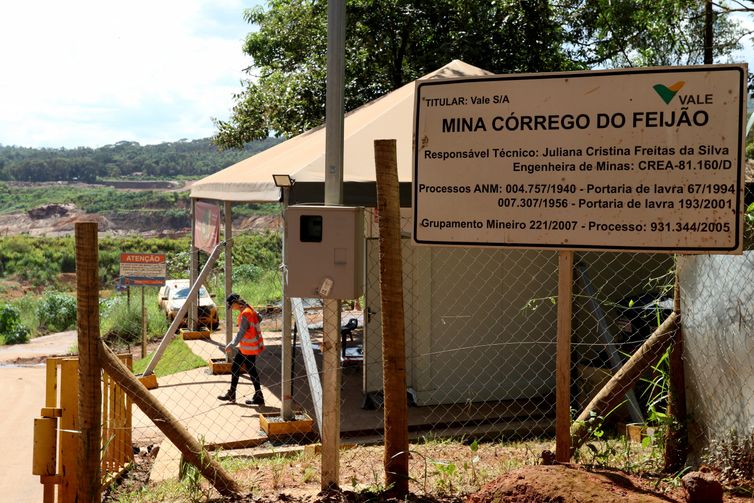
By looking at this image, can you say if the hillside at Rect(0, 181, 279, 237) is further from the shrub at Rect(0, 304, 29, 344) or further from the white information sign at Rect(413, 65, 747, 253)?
the white information sign at Rect(413, 65, 747, 253)

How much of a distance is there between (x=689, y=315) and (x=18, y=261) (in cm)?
7370

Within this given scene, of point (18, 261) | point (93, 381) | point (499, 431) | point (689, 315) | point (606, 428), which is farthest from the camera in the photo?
point (18, 261)

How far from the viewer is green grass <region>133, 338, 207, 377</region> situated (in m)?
13.8

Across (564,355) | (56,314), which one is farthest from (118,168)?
(564,355)

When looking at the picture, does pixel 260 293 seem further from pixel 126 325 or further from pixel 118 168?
pixel 118 168

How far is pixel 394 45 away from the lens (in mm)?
17281

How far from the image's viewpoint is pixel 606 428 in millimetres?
8469

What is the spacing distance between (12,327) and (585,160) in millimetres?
25498

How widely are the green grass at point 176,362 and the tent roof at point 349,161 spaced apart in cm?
279

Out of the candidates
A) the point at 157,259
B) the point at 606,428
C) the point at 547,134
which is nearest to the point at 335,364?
the point at 547,134

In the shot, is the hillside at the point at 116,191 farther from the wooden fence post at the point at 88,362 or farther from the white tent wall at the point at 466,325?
the wooden fence post at the point at 88,362

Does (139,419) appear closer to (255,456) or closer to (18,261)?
(255,456)

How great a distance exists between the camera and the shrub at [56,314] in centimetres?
2903

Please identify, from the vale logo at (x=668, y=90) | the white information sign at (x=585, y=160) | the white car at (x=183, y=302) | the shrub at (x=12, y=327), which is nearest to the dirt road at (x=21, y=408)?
the shrub at (x=12, y=327)
